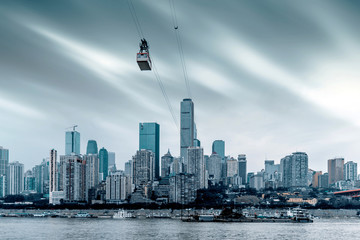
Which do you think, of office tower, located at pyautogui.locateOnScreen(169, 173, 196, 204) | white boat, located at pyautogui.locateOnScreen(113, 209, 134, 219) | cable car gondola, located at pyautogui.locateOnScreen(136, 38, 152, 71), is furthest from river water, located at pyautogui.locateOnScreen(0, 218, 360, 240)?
office tower, located at pyautogui.locateOnScreen(169, 173, 196, 204)

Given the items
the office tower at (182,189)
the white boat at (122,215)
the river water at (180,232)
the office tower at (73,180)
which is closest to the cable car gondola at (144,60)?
the river water at (180,232)

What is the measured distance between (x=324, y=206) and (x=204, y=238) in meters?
134

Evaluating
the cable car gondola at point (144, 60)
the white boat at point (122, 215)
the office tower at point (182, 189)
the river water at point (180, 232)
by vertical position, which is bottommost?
the white boat at point (122, 215)

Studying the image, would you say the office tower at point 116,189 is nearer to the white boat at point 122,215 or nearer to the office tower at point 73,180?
the office tower at point 73,180

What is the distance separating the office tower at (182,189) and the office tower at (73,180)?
113ft

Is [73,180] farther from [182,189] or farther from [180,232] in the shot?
[180,232]

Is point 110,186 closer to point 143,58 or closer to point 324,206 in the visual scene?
point 324,206

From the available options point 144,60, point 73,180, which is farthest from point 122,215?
point 144,60

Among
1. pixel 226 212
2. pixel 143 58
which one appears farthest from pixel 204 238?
pixel 226 212

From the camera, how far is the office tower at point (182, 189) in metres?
183

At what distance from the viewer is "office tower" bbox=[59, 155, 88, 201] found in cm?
18838

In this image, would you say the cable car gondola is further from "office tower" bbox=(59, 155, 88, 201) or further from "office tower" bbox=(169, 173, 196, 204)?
"office tower" bbox=(59, 155, 88, 201)

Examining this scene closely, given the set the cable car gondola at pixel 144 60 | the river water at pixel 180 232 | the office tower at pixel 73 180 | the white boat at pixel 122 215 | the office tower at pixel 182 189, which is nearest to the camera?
the cable car gondola at pixel 144 60

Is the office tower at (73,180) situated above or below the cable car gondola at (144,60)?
below
